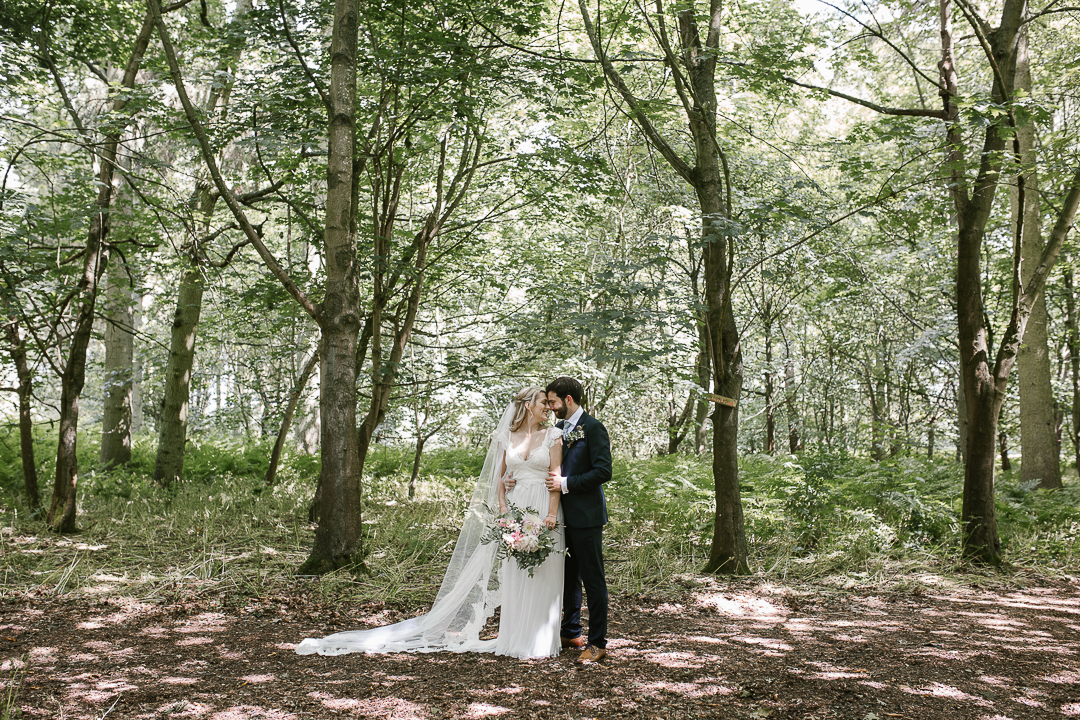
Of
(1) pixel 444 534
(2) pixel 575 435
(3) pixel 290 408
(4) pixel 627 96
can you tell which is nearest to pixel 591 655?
(2) pixel 575 435

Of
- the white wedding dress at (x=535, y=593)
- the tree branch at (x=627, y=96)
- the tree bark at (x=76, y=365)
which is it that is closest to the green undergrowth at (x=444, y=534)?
the tree bark at (x=76, y=365)

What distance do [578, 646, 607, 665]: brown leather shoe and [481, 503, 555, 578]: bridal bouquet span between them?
624mm

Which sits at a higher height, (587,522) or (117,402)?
(117,402)

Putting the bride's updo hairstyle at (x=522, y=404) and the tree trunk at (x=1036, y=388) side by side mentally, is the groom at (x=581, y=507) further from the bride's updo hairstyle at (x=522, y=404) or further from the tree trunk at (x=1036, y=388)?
the tree trunk at (x=1036, y=388)

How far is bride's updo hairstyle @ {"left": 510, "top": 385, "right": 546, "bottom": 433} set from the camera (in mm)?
5152

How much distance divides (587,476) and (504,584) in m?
1.04

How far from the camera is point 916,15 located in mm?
8953

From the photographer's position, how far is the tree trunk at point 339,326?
645 cm

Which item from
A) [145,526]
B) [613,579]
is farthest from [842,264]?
[145,526]

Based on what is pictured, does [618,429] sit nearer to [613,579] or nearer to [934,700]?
[613,579]

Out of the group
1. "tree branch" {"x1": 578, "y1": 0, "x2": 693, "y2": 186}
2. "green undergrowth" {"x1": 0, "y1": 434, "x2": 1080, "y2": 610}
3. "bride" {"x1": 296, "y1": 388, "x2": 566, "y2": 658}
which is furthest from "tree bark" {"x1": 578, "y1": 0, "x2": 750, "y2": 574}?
"bride" {"x1": 296, "y1": 388, "x2": 566, "y2": 658}

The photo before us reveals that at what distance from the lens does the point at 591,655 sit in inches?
177

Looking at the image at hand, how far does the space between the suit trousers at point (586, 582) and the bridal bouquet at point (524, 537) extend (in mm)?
193

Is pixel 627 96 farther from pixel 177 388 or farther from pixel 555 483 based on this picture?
pixel 177 388
